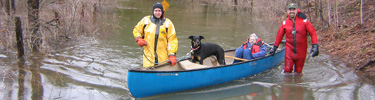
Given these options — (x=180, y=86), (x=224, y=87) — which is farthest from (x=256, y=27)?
(x=180, y=86)

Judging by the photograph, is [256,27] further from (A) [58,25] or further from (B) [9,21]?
(B) [9,21]

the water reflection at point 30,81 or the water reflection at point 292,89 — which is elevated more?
the water reflection at point 30,81

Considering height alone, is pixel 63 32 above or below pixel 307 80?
above

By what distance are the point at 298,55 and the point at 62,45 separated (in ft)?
23.7

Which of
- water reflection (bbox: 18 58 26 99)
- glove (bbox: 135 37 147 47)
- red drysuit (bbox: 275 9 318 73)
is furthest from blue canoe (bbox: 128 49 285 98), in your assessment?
→ water reflection (bbox: 18 58 26 99)

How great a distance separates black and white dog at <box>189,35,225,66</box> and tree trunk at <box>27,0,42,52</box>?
4416 millimetres

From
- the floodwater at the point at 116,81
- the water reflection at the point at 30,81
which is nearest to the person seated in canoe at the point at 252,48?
the floodwater at the point at 116,81

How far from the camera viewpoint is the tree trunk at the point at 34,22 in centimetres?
805

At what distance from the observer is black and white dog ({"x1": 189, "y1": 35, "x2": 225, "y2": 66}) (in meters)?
6.13

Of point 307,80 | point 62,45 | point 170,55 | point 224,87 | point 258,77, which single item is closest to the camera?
point 170,55

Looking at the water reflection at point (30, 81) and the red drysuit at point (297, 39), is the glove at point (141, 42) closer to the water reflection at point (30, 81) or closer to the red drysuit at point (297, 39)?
the water reflection at point (30, 81)

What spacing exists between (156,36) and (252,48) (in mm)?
3162

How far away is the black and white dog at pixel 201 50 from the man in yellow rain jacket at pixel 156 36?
3.04 ft

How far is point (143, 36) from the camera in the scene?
17.4 feet
